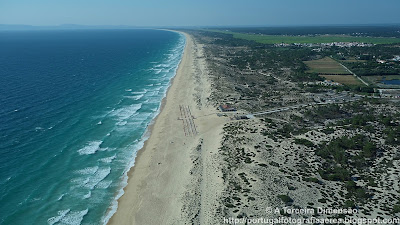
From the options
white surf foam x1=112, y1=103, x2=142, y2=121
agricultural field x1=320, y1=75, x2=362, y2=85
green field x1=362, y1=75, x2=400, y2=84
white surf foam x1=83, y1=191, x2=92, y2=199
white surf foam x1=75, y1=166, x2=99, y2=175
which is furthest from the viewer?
green field x1=362, y1=75, x2=400, y2=84

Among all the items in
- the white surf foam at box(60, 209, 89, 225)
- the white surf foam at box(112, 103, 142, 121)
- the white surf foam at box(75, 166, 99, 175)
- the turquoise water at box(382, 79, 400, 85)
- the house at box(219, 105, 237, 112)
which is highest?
the turquoise water at box(382, 79, 400, 85)

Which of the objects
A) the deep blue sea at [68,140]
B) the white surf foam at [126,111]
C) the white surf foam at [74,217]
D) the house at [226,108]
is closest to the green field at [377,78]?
the house at [226,108]

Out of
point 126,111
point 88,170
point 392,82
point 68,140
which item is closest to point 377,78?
point 392,82

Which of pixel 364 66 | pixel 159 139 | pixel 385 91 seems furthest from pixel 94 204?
pixel 364 66

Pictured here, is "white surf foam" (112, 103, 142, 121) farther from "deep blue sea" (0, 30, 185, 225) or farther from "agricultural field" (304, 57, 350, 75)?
"agricultural field" (304, 57, 350, 75)

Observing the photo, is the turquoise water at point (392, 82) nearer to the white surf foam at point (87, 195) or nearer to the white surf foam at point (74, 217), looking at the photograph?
the white surf foam at point (87, 195)

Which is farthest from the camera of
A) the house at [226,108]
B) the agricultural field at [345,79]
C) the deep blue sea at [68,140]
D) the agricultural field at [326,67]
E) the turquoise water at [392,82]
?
the agricultural field at [326,67]

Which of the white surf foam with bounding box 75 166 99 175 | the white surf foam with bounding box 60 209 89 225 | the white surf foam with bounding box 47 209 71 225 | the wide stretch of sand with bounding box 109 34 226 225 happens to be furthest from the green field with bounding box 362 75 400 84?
the white surf foam with bounding box 47 209 71 225

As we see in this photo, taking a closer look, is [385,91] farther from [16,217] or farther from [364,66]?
[16,217]
